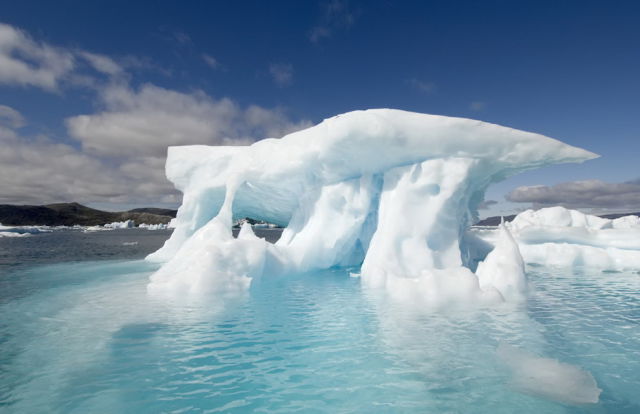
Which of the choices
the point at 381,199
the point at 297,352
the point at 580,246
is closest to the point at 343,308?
the point at 297,352

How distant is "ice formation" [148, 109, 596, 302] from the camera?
38.0 ft

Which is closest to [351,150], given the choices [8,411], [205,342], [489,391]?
[205,342]

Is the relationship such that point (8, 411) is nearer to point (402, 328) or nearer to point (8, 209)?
point (402, 328)

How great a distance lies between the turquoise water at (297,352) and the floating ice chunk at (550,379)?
0.15m

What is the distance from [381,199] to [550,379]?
412 inches

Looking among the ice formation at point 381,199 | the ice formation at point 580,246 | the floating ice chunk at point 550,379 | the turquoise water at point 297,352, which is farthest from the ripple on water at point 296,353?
the ice formation at point 580,246

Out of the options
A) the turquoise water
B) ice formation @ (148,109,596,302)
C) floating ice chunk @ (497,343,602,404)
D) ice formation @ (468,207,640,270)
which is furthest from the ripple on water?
ice formation @ (468,207,640,270)

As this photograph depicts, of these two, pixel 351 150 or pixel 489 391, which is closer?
pixel 489 391

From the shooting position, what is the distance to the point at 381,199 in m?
15.2

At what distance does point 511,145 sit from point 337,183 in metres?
7.36

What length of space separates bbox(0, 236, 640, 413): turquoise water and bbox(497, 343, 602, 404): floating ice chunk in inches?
5.7

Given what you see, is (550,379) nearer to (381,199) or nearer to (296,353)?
(296,353)

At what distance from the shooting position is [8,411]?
4.33 m

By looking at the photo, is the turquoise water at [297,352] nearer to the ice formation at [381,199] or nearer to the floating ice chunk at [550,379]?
the floating ice chunk at [550,379]
